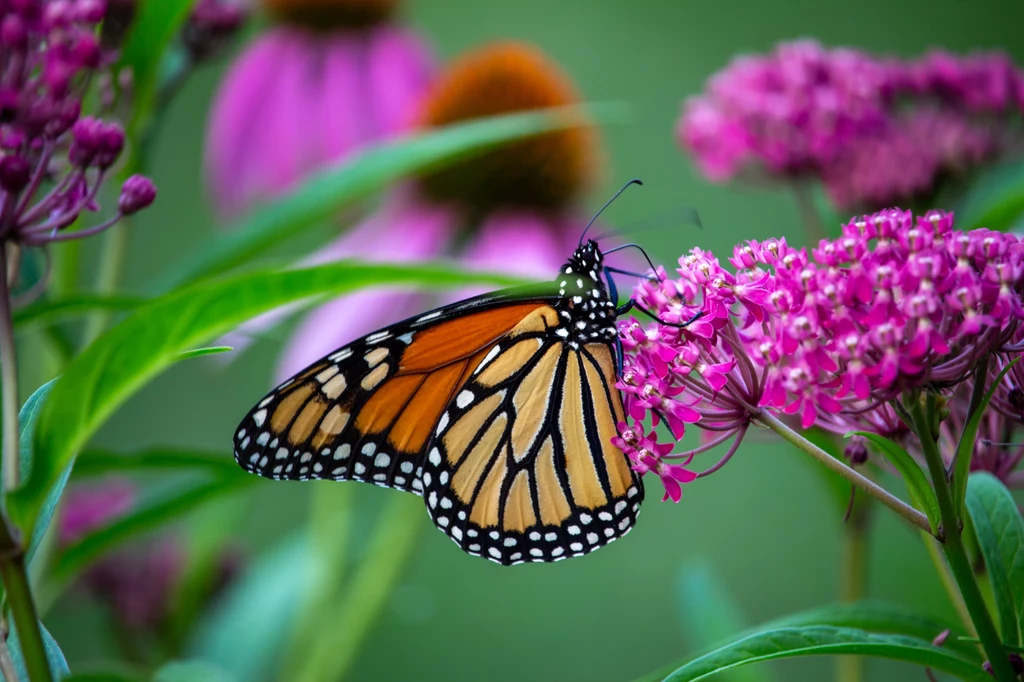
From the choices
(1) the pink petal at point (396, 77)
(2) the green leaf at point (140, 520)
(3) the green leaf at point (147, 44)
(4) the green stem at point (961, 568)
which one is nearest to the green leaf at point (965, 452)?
(4) the green stem at point (961, 568)

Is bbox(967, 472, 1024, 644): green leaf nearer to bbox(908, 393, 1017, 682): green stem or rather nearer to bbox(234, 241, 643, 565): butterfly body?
bbox(908, 393, 1017, 682): green stem

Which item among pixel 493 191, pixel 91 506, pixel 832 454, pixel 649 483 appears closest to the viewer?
pixel 832 454

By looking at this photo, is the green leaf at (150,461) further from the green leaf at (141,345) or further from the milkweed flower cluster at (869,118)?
the milkweed flower cluster at (869,118)

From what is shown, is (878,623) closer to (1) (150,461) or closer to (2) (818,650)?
(2) (818,650)

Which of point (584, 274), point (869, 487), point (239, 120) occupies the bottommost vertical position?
point (869, 487)

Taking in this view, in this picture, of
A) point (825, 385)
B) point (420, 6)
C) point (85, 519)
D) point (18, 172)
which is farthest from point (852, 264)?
point (420, 6)

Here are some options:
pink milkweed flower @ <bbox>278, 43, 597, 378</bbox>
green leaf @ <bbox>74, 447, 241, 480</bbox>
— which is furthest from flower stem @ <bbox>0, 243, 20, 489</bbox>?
pink milkweed flower @ <bbox>278, 43, 597, 378</bbox>

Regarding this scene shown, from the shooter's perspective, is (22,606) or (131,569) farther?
(131,569)

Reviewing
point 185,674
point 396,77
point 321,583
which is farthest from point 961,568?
point 396,77

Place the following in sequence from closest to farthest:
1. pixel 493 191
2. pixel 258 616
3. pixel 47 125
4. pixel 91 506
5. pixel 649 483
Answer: pixel 47 125, pixel 258 616, pixel 91 506, pixel 493 191, pixel 649 483
